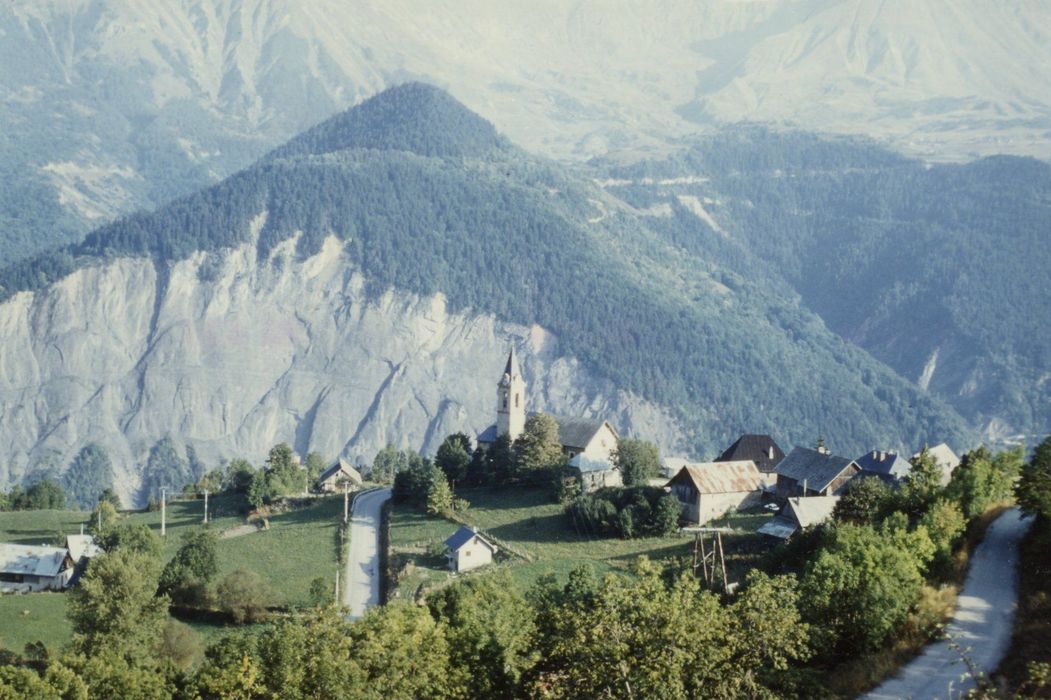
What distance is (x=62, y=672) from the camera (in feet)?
136

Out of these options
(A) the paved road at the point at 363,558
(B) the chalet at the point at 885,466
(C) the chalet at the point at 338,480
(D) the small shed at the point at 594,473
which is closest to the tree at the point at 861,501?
(B) the chalet at the point at 885,466

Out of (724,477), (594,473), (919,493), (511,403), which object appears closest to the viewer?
(919,493)

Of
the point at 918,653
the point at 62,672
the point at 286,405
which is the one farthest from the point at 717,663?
the point at 286,405

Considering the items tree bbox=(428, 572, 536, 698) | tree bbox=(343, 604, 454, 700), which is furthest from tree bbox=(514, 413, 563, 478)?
tree bbox=(343, 604, 454, 700)

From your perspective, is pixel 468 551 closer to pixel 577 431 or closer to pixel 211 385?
pixel 577 431

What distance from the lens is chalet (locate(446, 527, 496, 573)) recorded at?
6894 cm

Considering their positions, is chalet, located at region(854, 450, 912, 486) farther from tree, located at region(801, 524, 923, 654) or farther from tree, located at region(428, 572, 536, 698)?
tree, located at region(428, 572, 536, 698)

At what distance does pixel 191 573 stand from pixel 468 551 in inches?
598

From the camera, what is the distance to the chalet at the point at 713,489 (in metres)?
73.9

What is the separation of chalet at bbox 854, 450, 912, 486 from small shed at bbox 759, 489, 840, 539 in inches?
480

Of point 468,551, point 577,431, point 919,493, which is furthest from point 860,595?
point 577,431

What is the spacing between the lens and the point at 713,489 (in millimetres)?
74438

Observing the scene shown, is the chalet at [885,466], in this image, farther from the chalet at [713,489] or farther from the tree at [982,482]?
the tree at [982,482]

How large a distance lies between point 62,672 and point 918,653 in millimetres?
28395
